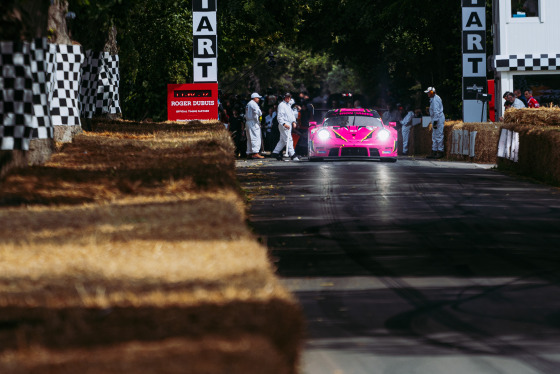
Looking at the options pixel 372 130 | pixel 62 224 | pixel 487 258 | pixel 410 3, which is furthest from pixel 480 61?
pixel 62 224

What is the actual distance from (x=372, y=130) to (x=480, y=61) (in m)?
5.97

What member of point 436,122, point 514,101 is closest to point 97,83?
point 514,101

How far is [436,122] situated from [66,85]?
53.2ft

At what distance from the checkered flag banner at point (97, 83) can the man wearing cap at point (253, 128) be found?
8897 mm

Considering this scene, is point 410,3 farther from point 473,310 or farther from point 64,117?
point 473,310

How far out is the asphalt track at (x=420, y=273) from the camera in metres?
6.11

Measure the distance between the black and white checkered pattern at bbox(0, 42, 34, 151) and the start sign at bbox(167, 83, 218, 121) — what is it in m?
13.6

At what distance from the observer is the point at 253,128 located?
31.2 m

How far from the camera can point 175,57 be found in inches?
1468

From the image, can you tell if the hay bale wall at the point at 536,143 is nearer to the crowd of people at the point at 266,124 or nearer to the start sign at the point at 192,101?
the start sign at the point at 192,101

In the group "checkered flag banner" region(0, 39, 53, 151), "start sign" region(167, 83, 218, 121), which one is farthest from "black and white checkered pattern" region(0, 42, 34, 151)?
"start sign" region(167, 83, 218, 121)

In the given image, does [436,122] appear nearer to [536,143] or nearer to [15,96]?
[536,143]

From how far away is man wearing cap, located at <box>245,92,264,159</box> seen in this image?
31266 millimetres

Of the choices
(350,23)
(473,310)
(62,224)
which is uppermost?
(350,23)
